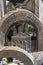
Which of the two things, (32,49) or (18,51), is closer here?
(18,51)

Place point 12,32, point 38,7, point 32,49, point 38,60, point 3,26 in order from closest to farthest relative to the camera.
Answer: point 38,60 < point 3,26 < point 32,49 < point 12,32 < point 38,7

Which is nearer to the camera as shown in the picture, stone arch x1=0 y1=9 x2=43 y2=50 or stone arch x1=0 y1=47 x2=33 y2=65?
stone arch x1=0 y1=47 x2=33 y2=65

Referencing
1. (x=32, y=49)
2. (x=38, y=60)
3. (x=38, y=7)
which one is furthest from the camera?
(x=38, y=7)

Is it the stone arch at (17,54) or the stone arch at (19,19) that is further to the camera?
the stone arch at (19,19)

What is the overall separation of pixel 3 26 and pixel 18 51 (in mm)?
4885

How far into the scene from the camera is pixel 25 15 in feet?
42.6

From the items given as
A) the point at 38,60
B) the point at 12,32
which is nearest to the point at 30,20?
the point at 12,32

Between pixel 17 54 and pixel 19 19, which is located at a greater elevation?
pixel 19 19

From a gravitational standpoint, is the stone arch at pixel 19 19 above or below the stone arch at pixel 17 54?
above

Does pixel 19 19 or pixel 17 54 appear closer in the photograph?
pixel 17 54

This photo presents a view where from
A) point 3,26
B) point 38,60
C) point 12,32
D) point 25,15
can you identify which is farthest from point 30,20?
point 38,60

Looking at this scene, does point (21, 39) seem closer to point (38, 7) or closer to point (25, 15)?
point (25, 15)

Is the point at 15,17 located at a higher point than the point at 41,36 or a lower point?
higher

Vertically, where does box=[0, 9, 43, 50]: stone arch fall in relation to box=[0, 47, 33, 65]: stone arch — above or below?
above
